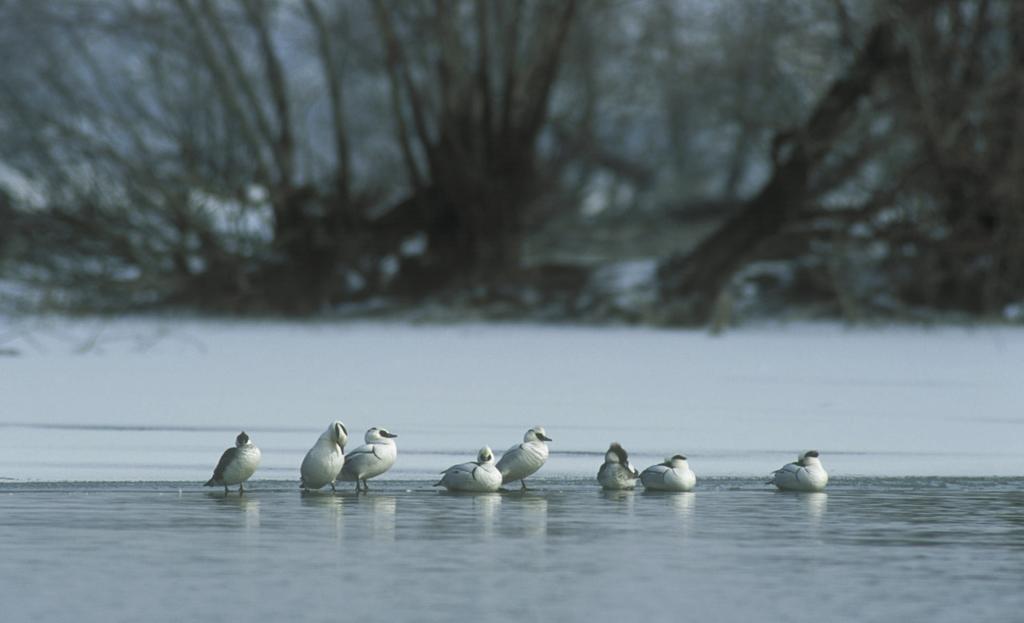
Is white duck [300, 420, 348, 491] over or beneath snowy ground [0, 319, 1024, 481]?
beneath

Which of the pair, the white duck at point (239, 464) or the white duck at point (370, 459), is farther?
the white duck at point (370, 459)

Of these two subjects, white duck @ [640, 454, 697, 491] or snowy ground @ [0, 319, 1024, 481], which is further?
snowy ground @ [0, 319, 1024, 481]

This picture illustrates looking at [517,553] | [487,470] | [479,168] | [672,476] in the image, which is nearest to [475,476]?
[487,470]

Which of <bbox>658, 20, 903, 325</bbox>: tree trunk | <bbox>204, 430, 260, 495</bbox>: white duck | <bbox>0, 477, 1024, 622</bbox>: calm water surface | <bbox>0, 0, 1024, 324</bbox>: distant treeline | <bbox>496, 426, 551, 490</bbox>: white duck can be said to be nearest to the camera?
<bbox>0, 477, 1024, 622</bbox>: calm water surface

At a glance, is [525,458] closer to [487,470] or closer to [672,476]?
[487,470]

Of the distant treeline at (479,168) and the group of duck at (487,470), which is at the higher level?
the distant treeline at (479,168)

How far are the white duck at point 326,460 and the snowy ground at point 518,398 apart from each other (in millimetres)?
707

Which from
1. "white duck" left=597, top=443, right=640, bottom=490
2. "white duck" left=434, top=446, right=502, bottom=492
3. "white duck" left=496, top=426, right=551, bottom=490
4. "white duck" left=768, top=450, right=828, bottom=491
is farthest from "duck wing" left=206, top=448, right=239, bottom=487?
"white duck" left=768, top=450, right=828, bottom=491

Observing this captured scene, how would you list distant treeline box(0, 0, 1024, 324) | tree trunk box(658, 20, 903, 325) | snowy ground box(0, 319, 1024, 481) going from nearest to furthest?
snowy ground box(0, 319, 1024, 481), distant treeline box(0, 0, 1024, 324), tree trunk box(658, 20, 903, 325)

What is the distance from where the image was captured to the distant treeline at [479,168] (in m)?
21.8

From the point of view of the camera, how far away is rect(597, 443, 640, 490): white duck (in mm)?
8297

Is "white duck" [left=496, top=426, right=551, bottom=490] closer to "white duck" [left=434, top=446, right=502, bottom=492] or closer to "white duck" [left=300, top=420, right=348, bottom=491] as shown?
"white duck" [left=434, top=446, right=502, bottom=492]

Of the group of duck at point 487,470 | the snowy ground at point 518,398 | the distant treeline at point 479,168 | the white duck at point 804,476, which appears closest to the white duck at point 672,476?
the group of duck at point 487,470

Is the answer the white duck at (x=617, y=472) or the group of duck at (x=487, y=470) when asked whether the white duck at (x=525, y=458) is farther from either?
the white duck at (x=617, y=472)
